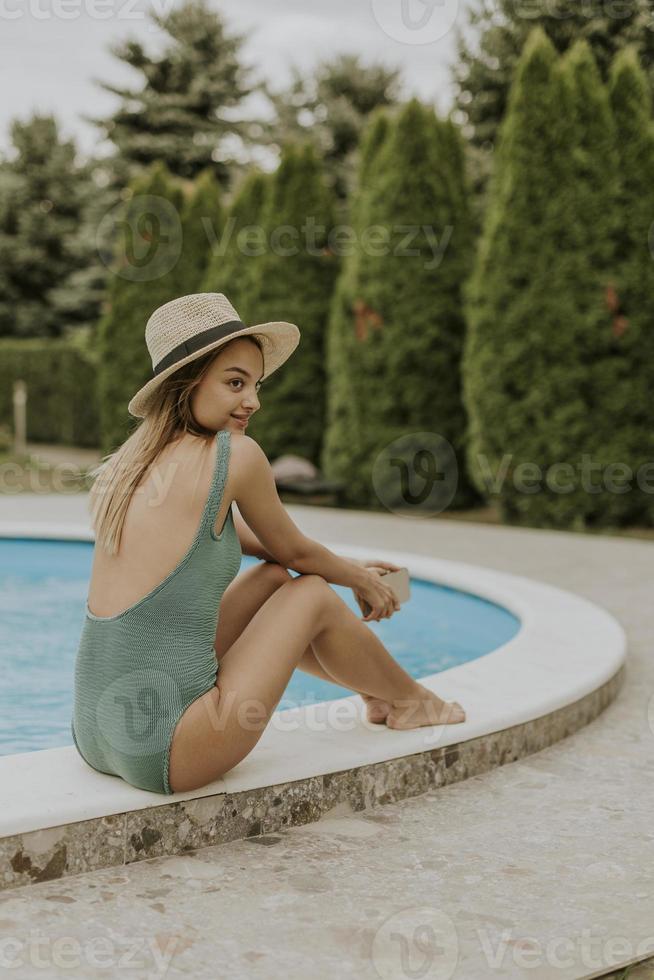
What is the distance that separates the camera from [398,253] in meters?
11.3

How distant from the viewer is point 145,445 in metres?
2.60

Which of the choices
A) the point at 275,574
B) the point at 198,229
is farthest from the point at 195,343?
the point at 198,229

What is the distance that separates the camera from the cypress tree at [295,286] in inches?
493

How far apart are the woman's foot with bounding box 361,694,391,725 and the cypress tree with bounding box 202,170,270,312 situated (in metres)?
9.97

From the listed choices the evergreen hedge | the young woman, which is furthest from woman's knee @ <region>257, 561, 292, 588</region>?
the evergreen hedge

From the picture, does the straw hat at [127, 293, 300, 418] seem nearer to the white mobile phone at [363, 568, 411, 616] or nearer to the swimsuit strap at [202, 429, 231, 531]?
the swimsuit strap at [202, 429, 231, 531]

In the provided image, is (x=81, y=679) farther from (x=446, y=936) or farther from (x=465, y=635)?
(x=465, y=635)

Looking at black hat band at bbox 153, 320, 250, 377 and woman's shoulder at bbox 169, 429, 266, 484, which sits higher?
black hat band at bbox 153, 320, 250, 377

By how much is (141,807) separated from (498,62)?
18126 mm

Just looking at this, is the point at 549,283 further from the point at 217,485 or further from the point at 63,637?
the point at 217,485

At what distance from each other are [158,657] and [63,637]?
11.5 feet

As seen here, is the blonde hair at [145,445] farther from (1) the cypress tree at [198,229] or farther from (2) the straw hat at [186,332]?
(1) the cypress tree at [198,229]

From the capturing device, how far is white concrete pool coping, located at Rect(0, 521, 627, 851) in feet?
8.14

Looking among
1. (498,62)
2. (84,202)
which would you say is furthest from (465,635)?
(84,202)
